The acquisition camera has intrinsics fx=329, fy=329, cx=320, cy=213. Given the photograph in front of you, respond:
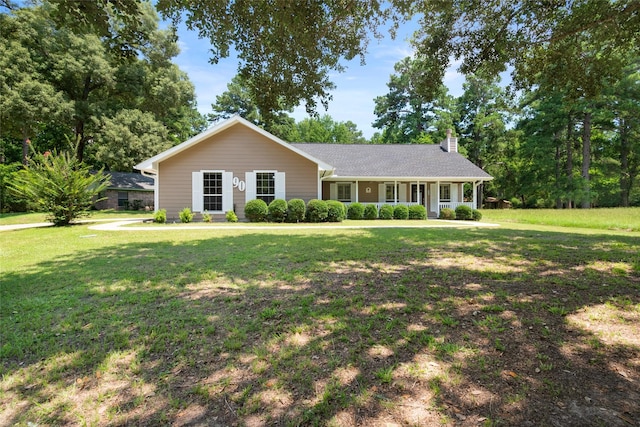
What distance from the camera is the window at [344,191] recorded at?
2122 cm

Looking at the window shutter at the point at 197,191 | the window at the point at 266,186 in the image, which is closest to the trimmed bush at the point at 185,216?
the window shutter at the point at 197,191

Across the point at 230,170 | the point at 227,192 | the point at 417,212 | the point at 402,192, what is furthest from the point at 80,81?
the point at 417,212

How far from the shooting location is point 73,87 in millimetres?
26219

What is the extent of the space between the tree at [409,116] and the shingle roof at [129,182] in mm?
26984

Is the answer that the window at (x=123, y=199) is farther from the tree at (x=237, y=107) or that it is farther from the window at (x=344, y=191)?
the window at (x=344, y=191)

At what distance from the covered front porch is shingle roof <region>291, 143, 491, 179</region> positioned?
2.48ft

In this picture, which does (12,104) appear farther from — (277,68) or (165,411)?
(165,411)

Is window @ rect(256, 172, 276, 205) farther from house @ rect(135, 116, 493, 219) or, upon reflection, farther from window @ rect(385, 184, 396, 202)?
window @ rect(385, 184, 396, 202)

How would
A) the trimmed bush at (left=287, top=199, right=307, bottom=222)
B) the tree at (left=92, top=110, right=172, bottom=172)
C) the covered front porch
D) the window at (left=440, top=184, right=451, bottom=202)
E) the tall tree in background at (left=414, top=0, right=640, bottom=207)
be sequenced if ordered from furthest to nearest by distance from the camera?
the tree at (left=92, top=110, right=172, bottom=172)
the window at (left=440, top=184, right=451, bottom=202)
the covered front porch
the trimmed bush at (left=287, top=199, right=307, bottom=222)
the tall tree in background at (left=414, top=0, right=640, bottom=207)

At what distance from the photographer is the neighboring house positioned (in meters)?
29.5

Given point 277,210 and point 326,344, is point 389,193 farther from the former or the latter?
point 326,344

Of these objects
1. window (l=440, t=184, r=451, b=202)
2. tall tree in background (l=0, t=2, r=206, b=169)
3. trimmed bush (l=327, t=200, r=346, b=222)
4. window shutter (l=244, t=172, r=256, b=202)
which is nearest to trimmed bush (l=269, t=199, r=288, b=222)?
window shutter (l=244, t=172, r=256, b=202)

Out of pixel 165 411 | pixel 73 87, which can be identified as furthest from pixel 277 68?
pixel 73 87

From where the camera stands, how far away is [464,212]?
18.7 meters
